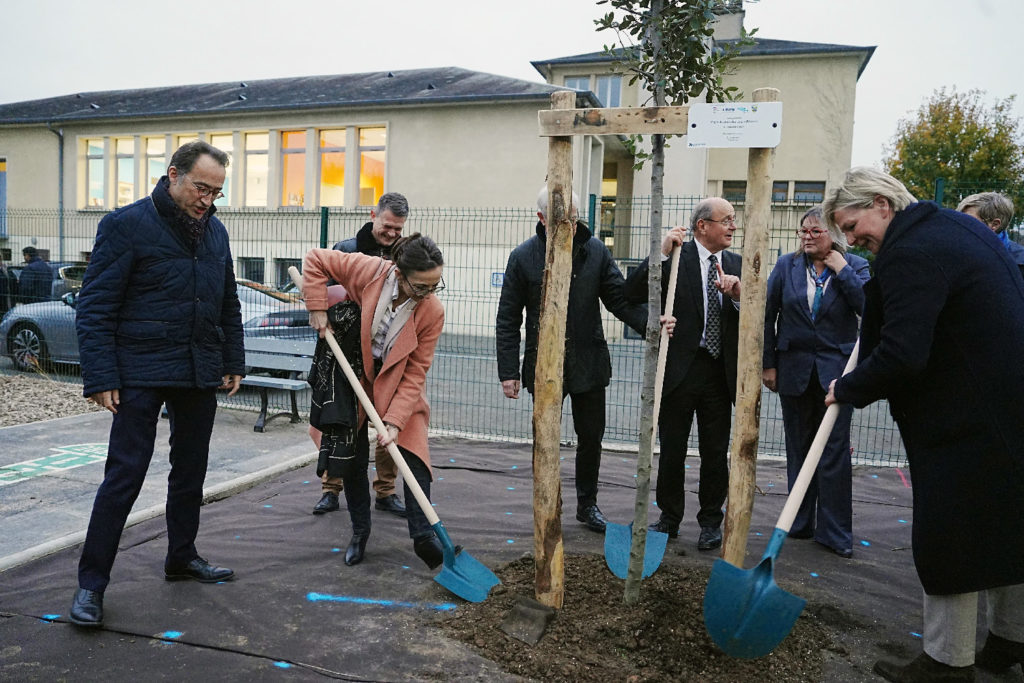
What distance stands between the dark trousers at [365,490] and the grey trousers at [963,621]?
215 centimetres

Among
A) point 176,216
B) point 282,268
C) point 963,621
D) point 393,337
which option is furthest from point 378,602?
point 282,268

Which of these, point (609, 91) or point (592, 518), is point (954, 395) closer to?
point (592, 518)

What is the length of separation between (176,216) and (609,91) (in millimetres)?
21148

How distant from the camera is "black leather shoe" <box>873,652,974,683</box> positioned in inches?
106

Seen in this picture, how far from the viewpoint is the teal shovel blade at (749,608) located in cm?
257

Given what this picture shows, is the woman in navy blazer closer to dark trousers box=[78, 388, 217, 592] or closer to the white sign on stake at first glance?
the white sign on stake

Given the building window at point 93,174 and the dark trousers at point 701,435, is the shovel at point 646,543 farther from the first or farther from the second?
Answer: the building window at point 93,174

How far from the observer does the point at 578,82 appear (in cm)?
2247

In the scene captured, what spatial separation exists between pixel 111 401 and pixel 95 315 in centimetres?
36

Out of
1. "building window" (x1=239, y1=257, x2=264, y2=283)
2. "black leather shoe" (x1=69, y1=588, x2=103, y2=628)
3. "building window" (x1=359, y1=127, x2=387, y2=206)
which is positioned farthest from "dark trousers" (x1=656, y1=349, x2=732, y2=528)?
"building window" (x1=359, y1=127, x2=387, y2=206)

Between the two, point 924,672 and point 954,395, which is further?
point 924,672

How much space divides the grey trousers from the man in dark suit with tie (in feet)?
4.85

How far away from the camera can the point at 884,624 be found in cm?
333

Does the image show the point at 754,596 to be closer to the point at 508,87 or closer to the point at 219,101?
the point at 508,87
